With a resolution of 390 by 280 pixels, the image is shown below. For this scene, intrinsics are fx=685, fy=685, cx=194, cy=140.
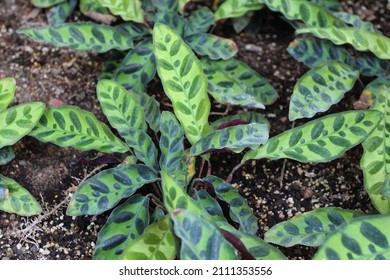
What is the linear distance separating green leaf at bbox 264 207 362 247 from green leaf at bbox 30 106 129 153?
18.6 inches

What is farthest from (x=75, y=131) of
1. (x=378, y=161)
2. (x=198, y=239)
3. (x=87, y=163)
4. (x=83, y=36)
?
(x=378, y=161)

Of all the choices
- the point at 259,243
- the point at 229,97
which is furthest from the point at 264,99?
the point at 259,243

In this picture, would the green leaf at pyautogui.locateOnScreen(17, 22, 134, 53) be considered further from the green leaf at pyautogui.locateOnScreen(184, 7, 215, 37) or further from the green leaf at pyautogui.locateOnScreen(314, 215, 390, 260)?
the green leaf at pyautogui.locateOnScreen(314, 215, 390, 260)

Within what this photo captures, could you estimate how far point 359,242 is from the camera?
4.95 feet

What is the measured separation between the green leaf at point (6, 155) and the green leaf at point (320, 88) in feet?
2.56

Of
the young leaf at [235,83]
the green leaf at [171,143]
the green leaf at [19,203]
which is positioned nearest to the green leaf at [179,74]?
the green leaf at [171,143]

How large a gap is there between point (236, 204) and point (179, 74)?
0.38 metres

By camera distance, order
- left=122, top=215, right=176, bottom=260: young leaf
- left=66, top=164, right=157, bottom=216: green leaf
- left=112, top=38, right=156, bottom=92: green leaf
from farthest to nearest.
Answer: left=112, top=38, right=156, bottom=92: green leaf < left=66, top=164, right=157, bottom=216: green leaf < left=122, top=215, right=176, bottom=260: young leaf

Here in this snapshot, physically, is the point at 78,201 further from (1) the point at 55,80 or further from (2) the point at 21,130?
(1) the point at 55,80

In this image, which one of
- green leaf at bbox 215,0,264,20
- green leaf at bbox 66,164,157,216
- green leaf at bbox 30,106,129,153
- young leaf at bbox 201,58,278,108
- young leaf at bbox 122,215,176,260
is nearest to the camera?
young leaf at bbox 122,215,176,260

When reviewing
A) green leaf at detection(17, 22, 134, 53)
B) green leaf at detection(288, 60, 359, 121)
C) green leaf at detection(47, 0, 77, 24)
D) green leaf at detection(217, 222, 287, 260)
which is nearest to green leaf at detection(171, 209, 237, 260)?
green leaf at detection(217, 222, 287, 260)

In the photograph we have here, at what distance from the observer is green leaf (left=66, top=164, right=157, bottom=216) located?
1.74m
